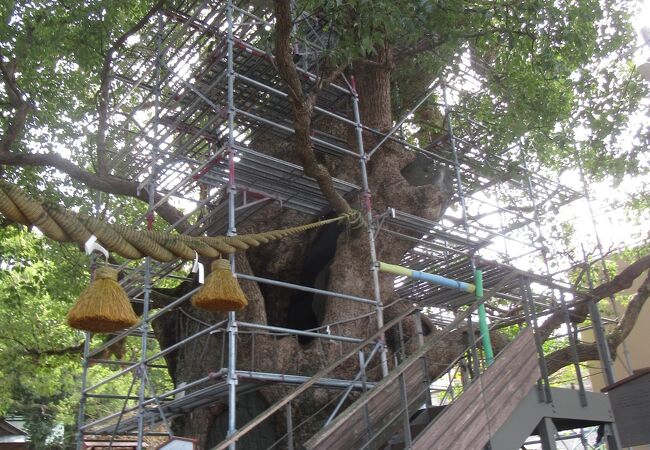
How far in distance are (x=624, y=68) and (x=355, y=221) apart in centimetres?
914

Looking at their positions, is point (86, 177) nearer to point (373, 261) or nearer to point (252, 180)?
point (252, 180)

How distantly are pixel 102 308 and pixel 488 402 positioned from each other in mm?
3066

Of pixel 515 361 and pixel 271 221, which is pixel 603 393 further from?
pixel 271 221

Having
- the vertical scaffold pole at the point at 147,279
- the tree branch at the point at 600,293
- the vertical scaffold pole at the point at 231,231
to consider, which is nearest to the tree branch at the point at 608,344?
the tree branch at the point at 600,293

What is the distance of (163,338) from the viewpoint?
9.37 metres

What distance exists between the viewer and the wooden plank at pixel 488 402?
185 inches

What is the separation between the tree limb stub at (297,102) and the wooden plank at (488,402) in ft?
9.59

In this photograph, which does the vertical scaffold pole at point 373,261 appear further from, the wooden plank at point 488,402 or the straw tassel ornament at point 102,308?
the straw tassel ornament at point 102,308

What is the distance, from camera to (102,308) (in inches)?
166

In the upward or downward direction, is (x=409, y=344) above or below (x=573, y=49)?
below

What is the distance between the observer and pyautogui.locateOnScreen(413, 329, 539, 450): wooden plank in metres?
4.69

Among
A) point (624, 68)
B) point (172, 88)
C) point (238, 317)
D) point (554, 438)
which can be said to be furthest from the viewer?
point (624, 68)

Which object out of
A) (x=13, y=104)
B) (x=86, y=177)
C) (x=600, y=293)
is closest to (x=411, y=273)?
(x=600, y=293)

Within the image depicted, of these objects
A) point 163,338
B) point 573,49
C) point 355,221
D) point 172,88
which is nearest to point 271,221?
point 355,221
